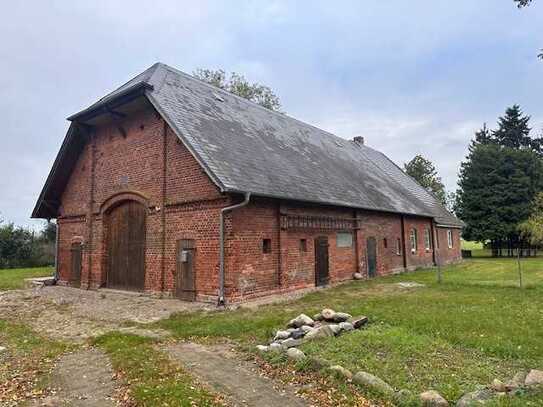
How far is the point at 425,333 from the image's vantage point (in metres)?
7.24

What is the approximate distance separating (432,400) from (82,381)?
435 centimetres

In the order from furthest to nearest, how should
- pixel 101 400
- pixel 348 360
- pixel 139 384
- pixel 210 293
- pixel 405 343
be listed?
pixel 210 293 < pixel 405 343 < pixel 348 360 < pixel 139 384 < pixel 101 400

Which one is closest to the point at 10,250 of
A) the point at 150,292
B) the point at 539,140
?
the point at 150,292

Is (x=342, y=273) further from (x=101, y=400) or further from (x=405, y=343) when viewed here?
(x=101, y=400)

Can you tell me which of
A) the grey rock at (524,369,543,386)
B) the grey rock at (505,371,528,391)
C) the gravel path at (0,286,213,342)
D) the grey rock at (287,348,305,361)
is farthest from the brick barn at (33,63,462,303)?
the grey rock at (524,369,543,386)

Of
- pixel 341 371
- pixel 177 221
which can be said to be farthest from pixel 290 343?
pixel 177 221

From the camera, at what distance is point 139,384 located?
514 centimetres

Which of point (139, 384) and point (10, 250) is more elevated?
point (10, 250)

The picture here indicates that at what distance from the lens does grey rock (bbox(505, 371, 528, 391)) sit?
4738mm

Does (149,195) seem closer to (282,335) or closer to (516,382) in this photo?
(282,335)

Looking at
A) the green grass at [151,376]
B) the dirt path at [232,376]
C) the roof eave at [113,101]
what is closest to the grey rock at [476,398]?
the dirt path at [232,376]

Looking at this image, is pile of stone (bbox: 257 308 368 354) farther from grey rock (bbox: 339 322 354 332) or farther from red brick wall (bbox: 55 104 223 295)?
red brick wall (bbox: 55 104 223 295)

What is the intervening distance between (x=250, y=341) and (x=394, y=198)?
52.0 feet

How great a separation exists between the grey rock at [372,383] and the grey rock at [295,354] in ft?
3.36
